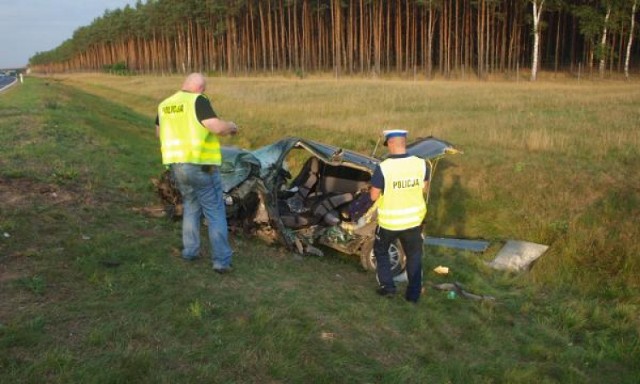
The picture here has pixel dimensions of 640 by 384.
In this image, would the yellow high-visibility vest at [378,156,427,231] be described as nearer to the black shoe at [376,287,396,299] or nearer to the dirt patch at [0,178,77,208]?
the black shoe at [376,287,396,299]

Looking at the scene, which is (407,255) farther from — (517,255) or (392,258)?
(517,255)

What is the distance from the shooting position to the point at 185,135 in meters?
5.44

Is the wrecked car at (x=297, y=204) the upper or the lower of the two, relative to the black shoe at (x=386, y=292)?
upper

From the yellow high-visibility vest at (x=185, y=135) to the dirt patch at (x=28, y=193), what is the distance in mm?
2322

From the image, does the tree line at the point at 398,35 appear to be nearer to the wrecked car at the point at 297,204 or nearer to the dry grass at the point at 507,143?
the dry grass at the point at 507,143

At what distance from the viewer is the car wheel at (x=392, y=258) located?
22.6ft

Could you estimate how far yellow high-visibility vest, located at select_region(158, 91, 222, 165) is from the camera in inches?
213

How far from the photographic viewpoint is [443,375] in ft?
14.9

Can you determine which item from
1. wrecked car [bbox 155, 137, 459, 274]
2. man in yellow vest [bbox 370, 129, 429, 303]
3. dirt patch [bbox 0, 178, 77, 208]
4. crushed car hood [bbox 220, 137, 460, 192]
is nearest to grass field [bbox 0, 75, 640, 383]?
dirt patch [bbox 0, 178, 77, 208]

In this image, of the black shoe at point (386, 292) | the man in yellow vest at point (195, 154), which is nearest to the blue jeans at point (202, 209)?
the man in yellow vest at point (195, 154)

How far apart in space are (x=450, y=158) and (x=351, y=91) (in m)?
16.4

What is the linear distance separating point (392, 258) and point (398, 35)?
41488 millimetres

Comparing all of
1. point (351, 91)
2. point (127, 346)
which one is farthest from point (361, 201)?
point (351, 91)

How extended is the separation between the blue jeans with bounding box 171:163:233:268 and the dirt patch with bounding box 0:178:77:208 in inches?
89.0
